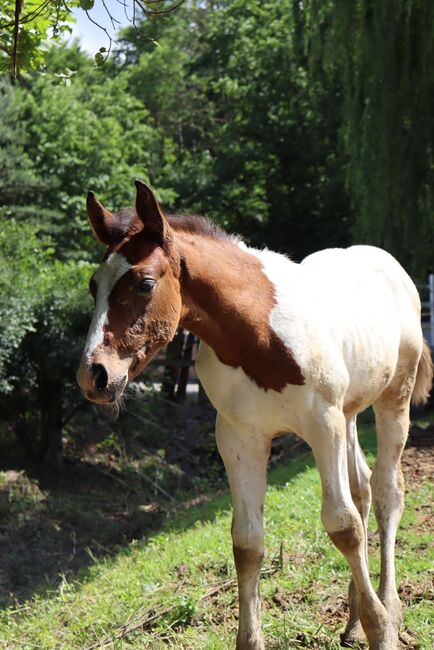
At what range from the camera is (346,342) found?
427 centimetres

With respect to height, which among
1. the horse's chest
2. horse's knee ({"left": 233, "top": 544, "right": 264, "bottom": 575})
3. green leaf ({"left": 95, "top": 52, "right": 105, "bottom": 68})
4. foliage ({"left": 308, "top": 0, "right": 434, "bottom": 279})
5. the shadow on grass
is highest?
foliage ({"left": 308, "top": 0, "right": 434, "bottom": 279})

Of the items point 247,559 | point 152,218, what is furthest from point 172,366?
point 152,218

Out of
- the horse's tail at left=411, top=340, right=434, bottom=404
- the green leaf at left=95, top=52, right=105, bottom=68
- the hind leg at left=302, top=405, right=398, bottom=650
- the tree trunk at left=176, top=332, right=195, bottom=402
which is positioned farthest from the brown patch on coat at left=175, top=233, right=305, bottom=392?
the tree trunk at left=176, top=332, right=195, bottom=402

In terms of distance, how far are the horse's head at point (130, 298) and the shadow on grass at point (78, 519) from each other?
4.40 metres

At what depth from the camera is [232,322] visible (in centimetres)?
380

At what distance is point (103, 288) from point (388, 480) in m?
2.15

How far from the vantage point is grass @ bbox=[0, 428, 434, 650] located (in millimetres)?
4664

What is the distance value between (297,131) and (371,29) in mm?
8812

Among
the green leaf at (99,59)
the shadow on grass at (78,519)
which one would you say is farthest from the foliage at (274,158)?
the green leaf at (99,59)

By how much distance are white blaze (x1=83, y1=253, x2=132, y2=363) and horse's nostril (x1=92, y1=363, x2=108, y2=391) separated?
9 cm

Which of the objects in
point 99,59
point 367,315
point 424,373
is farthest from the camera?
point 424,373

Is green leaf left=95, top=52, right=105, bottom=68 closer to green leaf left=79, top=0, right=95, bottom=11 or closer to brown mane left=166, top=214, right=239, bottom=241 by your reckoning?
green leaf left=79, top=0, right=95, bottom=11

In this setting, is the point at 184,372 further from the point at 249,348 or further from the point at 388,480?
the point at 249,348

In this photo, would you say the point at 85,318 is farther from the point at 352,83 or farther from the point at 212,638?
the point at 212,638
